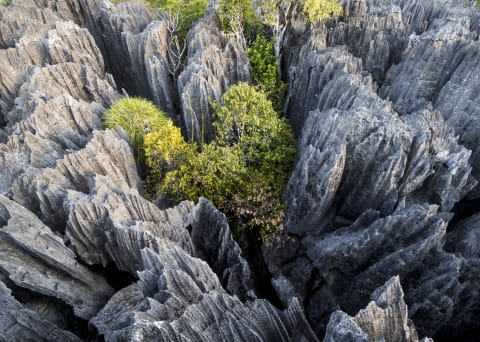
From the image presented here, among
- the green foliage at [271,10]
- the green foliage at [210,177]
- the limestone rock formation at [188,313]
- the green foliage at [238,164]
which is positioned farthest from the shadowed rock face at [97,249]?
the green foliage at [271,10]

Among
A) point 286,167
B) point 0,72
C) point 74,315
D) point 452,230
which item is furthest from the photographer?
point 0,72

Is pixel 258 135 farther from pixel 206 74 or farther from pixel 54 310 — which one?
pixel 54 310

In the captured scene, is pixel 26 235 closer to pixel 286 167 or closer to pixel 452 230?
pixel 286 167

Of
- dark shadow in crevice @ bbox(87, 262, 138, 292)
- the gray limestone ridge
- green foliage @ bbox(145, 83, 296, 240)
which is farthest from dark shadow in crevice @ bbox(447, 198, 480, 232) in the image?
dark shadow in crevice @ bbox(87, 262, 138, 292)

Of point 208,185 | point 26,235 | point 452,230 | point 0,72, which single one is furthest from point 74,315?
point 452,230

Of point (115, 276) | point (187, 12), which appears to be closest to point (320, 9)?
point (187, 12)

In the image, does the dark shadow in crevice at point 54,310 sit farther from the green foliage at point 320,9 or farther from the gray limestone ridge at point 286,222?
the green foliage at point 320,9

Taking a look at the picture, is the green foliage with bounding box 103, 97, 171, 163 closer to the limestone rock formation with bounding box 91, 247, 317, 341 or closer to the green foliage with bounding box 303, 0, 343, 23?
the limestone rock formation with bounding box 91, 247, 317, 341
